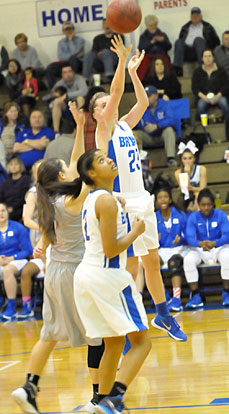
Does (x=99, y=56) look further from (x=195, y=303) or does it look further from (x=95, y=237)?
(x=95, y=237)

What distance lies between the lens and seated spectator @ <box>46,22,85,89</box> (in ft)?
41.4

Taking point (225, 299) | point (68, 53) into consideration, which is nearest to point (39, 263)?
point (225, 299)

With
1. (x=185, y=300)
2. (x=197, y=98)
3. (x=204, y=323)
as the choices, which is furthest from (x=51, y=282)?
(x=197, y=98)

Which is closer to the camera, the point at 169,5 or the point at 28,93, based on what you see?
the point at 28,93

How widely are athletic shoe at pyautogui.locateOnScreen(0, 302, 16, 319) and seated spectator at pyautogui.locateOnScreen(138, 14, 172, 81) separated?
4.73 metres

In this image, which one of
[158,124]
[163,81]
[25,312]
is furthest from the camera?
[163,81]

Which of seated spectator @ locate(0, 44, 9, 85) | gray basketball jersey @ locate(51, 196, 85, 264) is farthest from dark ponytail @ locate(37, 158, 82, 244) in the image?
seated spectator @ locate(0, 44, 9, 85)

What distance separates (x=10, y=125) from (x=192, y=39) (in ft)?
11.3

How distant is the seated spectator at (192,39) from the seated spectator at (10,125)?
9.32 feet

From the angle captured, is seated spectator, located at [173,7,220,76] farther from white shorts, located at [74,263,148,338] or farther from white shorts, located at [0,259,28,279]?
white shorts, located at [74,263,148,338]

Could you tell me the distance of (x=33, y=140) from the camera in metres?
11.0

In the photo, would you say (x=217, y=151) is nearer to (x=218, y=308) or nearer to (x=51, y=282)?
(x=218, y=308)

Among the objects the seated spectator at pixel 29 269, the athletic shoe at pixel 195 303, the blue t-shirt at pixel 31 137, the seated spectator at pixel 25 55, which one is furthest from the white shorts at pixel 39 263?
the seated spectator at pixel 25 55

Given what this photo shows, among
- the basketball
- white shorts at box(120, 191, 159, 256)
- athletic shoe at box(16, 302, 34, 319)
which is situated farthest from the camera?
athletic shoe at box(16, 302, 34, 319)
